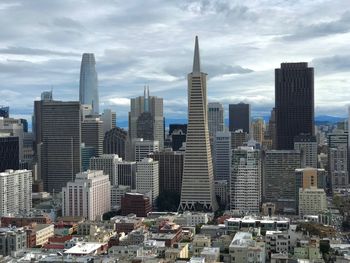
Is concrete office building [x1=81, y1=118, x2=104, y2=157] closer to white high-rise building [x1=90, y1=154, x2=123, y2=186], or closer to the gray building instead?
white high-rise building [x1=90, y1=154, x2=123, y2=186]

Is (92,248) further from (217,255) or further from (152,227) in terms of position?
(152,227)

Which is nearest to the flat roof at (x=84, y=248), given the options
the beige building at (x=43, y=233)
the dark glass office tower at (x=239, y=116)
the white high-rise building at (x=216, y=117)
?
the beige building at (x=43, y=233)

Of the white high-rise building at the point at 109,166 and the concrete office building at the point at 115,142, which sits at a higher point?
the concrete office building at the point at 115,142

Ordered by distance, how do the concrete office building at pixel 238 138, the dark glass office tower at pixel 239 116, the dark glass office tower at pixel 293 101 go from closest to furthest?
the concrete office building at pixel 238 138 < the dark glass office tower at pixel 293 101 < the dark glass office tower at pixel 239 116

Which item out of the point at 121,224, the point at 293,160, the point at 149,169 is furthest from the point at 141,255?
the point at 293,160

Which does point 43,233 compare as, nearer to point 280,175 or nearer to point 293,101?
point 280,175

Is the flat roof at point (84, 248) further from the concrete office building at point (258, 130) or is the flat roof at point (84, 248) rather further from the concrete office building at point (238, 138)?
the concrete office building at point (258, 130)

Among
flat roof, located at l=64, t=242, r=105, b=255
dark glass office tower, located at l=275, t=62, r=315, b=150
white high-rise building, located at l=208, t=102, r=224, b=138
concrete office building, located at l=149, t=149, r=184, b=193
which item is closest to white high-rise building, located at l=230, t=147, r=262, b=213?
concrete office building, located at l=149, t=149, r=184, b=193
